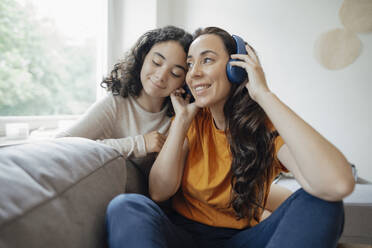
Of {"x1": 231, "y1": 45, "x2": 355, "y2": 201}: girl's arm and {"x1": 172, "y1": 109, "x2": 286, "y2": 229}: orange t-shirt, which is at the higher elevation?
{"x1": 231, "y1": 45, "x2": 355, "y2": 201}: girl's arm

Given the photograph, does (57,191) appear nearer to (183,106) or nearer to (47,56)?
(183,106)

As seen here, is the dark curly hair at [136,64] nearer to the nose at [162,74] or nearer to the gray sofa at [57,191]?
the nose at [162,74]

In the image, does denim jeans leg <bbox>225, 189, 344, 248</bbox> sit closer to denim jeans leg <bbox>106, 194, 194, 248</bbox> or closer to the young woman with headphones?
the young woman with headphones

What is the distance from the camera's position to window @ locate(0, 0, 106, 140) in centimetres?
154

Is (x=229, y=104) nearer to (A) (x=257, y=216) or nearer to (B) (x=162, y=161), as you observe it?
(B) (x=162, y=161)

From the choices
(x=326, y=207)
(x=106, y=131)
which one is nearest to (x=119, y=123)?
(x=106, y=131)

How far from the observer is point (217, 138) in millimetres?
1103

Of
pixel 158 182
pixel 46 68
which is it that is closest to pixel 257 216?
pixel 158 182

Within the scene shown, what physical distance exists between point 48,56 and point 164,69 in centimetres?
105

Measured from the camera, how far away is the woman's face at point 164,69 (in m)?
1.22

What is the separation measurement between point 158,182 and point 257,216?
439 millimetres

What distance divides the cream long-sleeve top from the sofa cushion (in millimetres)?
381

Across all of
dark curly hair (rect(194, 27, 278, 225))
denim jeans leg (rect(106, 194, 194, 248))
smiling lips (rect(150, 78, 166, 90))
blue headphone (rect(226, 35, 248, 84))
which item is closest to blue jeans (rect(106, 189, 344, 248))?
denim jeans leg (rect(106, 194, 194, 248))

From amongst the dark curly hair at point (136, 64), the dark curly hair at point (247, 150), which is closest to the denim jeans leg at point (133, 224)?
the dark curly hair at point (247, 150)
